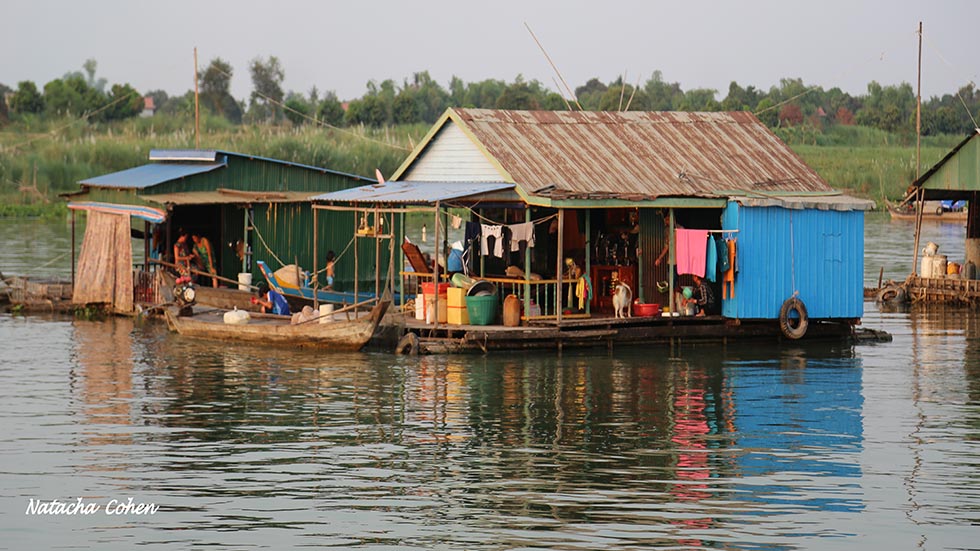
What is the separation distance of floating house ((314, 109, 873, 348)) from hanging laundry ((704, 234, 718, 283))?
0.15 meters

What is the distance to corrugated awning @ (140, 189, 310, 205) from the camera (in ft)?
94.7

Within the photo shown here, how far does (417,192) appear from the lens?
2489cm

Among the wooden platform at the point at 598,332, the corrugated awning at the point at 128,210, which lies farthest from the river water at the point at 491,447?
the corrugated awning at the point at 128,210

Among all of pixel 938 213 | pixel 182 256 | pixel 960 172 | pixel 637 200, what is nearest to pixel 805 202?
pixel 637 200

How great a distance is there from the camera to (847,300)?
84.6ft

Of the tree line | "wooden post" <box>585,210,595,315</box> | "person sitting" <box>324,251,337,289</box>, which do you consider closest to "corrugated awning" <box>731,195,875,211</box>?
"wooden post" <box>585,210,595,315</box>

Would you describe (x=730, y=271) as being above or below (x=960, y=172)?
below

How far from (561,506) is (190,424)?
627 cm

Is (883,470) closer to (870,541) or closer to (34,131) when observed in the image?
(870,541)

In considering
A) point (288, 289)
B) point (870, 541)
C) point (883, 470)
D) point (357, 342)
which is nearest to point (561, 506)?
point (870, 541)

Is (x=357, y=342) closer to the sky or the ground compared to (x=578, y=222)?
closer to the ground

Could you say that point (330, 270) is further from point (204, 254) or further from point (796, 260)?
point (796, 260)

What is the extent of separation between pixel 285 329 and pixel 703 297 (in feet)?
24.6

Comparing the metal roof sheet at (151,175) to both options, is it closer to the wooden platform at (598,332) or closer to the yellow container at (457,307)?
the wooden platform at (598,332)
